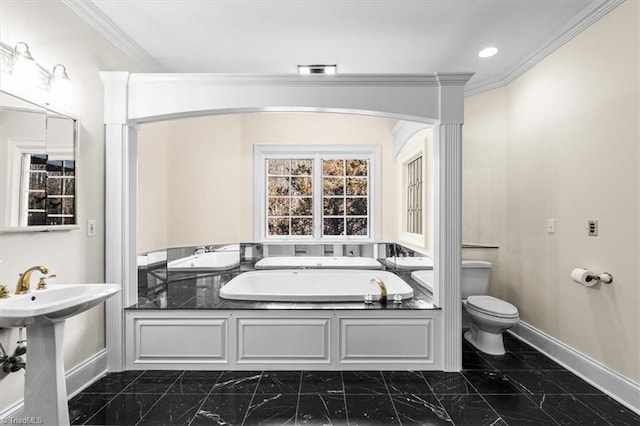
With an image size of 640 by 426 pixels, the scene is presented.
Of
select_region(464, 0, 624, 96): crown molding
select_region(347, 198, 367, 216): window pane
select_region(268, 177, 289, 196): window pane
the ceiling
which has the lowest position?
select_region(347, 198, 367, 216): window pane

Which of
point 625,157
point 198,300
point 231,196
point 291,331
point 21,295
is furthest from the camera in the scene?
point 231,196

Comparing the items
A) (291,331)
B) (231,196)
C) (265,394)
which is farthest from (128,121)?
(265,394)

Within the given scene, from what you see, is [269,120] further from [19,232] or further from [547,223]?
[547,223]

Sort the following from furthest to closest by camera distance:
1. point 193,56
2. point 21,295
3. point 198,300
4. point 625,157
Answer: point 193,56 < point 198,300 < point 625,157 < point 21,295

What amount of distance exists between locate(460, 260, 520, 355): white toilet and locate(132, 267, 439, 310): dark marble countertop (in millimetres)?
420

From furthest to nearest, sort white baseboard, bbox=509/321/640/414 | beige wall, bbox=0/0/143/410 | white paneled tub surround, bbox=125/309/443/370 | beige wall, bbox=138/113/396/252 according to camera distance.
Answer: beige wall, bbox=138/113/396/252, white paneled tub surround, bbox=125/309/443/370, white baseboard, bbox=509/321/640/414, beige wall, bbox=0/0/143/410

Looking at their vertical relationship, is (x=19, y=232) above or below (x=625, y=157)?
below

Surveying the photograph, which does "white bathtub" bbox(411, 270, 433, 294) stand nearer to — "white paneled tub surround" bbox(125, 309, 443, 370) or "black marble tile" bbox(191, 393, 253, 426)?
"white paneled tub surround" bbox(125, 309, 443, 370)

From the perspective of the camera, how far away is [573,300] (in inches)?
95.0

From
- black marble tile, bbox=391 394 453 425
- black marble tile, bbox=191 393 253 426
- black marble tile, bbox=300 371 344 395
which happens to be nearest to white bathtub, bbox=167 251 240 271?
black marble tile, bbox=191 393 253 426

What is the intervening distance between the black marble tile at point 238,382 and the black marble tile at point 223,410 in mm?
55

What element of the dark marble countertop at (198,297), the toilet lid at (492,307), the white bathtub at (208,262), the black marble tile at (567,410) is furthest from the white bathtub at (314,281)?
the black marble tile at (567,410)

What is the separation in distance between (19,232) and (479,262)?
3.37 meters

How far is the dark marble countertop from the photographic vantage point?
2396 millimetres
